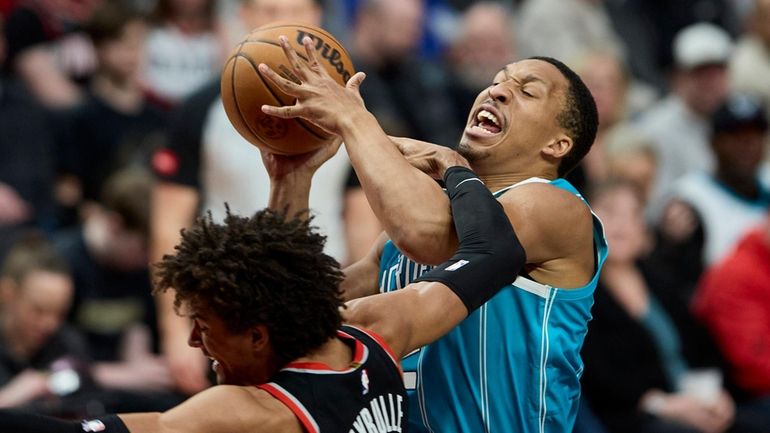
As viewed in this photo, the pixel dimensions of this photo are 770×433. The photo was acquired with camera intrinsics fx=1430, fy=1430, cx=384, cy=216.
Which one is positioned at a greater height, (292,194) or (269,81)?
(269,81)

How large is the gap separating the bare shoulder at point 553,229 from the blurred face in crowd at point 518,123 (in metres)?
0.18

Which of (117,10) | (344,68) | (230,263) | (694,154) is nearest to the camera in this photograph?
(230,263)

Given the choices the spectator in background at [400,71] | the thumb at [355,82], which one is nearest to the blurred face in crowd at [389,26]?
the spectator in background at [400,71]

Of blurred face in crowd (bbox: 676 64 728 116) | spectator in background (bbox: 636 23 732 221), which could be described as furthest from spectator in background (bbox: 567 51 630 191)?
blurred face in crowd (bbox: 676 64 728 116)

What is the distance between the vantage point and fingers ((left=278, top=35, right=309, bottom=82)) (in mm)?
4305

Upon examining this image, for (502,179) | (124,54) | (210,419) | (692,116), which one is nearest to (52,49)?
(124,54)

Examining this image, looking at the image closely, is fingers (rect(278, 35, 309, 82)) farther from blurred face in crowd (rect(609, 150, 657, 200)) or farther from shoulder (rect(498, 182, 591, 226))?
blurred face in crowd (rect(609, 150, 657, 200))

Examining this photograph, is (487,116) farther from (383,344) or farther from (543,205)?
(383,344)

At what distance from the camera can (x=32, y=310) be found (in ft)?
22.9

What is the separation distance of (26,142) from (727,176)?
4328mm

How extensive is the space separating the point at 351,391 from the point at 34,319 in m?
3.54

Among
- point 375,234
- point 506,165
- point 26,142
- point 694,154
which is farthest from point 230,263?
point 694,154

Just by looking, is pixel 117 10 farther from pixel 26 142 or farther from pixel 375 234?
pixel 375 234

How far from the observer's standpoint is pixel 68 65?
9359mm
